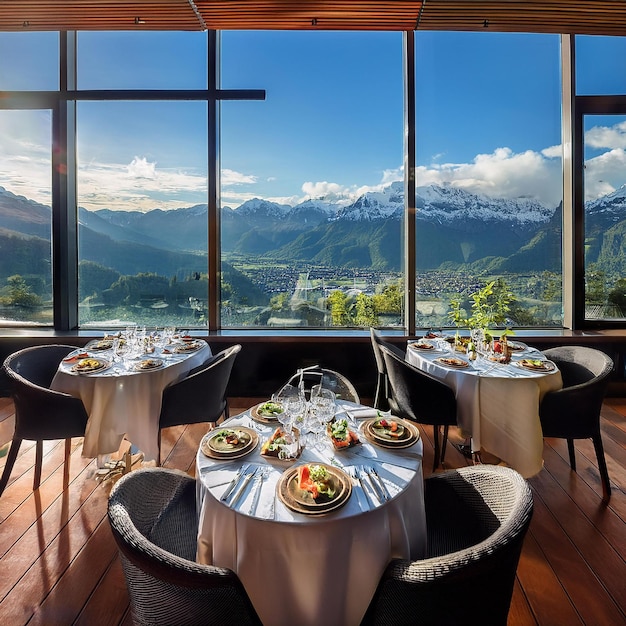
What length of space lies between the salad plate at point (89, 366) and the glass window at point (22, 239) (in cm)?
236

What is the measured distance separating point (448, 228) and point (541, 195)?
1.12 meters

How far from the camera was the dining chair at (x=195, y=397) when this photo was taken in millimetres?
2434

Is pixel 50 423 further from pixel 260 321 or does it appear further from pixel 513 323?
pixel 513 323

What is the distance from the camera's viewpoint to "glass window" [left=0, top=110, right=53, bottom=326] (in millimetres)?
4340

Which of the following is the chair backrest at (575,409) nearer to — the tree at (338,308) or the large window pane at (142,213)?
the tree at (338,308)

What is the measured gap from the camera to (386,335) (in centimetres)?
412

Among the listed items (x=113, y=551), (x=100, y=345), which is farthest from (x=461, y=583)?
(x=100, y=345)

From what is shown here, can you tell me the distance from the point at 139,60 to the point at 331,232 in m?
3.03

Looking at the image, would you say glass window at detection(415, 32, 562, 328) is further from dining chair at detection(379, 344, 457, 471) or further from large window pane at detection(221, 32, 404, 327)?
dining chair at detection(379, 344, 457, 471)

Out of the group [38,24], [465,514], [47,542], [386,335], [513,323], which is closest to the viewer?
[465,514]

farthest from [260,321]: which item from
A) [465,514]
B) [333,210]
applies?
[465,514]

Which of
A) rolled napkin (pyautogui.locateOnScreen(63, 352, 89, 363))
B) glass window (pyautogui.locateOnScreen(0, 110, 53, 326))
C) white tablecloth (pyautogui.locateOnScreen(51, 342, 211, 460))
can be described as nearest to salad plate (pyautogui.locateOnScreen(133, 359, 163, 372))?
white tablecloth (pyautogui.locateOnScreen(51, 342, 211, 460))

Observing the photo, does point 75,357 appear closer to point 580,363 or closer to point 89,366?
point 89,366

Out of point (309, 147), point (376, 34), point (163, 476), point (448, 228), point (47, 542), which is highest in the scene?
point (376, 34)
